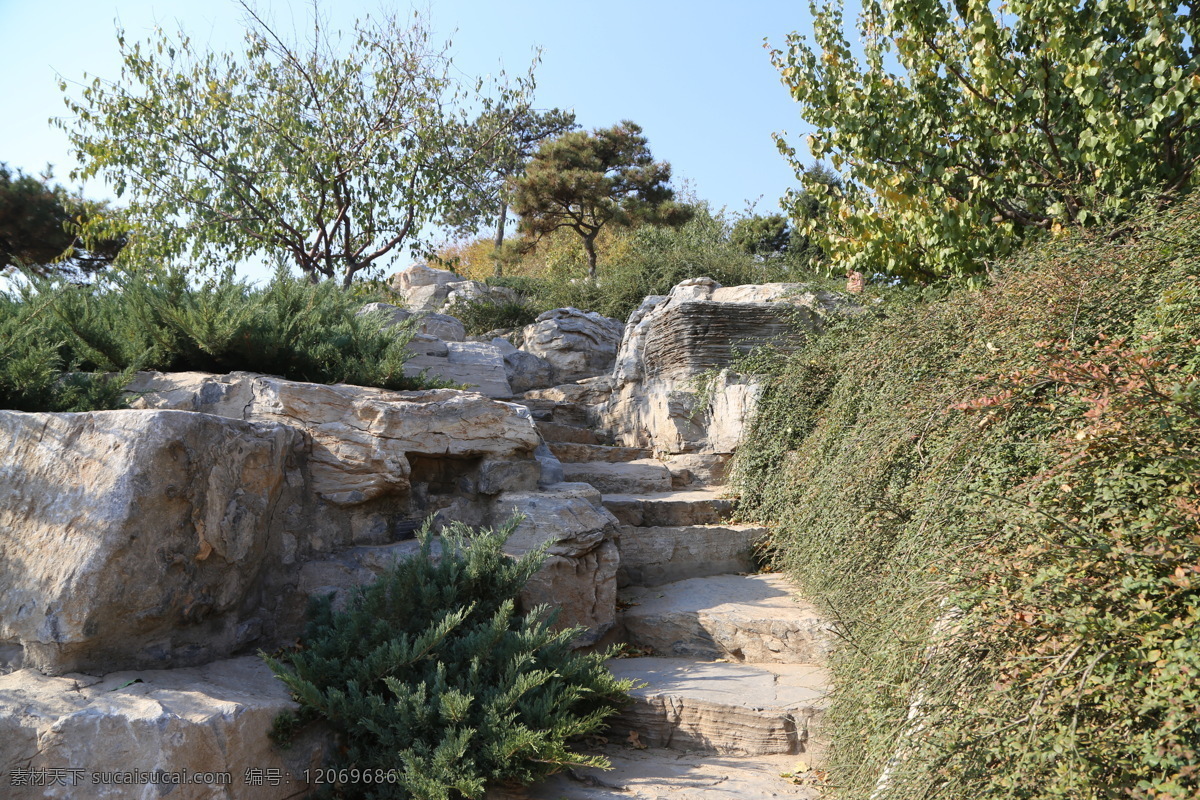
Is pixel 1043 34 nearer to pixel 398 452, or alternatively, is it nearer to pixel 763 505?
pixel 763 505

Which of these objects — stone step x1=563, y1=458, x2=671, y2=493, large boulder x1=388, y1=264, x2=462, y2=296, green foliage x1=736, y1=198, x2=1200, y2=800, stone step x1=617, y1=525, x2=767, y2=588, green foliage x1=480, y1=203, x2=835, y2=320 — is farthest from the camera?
large boulder x1=388, y1=264, x2=462, y2=296

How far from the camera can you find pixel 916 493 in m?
3.69

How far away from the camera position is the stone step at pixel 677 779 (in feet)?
11.1

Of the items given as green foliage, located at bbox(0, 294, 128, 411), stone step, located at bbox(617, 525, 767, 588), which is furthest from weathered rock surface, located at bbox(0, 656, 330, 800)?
stone step, located at bbox(617, 525, 767, 588)

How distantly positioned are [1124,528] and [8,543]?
400cm

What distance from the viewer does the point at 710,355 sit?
6930 mm

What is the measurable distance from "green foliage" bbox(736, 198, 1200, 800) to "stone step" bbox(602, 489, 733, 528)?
143 centimetres

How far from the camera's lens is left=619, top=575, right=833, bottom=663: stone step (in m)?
4.55

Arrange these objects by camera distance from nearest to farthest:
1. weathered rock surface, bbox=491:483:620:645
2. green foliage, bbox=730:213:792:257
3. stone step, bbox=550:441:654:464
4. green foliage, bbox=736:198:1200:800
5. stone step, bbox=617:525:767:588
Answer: green foliage, bbox=736:198:1200:800, weathered rock surface, bbox=491:483:620:645, stone step, bbox=617:525:767:588, stone step, bbox=550:441:654:464, green foliage, bbox=730:213:792:257

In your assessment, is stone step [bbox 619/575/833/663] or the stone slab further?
the stone slab

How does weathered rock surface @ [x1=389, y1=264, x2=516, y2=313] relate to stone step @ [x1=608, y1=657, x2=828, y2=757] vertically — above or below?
above

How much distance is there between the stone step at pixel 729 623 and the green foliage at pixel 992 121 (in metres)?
2.44

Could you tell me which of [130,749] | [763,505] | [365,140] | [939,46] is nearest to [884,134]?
[939,46]

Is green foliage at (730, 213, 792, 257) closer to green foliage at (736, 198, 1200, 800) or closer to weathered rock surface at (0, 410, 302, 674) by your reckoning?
green foliage at (736, 198, 1200, 800)
